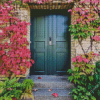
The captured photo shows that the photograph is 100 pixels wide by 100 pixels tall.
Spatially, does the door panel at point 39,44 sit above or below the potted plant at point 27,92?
above

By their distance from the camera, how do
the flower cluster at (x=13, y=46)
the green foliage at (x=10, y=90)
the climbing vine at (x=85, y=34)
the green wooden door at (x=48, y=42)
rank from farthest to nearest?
the green wooden door at (x=48, y=42) < the climbing vine at (x=85, y=34) < the flower cluster at (x=13, y=46) < the green foliage at (x=10, y=90)

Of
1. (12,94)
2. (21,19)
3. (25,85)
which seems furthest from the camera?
(21,19)

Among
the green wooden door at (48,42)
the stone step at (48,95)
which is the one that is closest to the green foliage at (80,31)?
the green wooden door at (48,42)

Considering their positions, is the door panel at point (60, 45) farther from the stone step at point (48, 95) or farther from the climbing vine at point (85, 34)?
the stone step at point (48, 95)

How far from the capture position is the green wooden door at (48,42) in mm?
3197

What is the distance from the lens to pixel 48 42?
10.6 feet

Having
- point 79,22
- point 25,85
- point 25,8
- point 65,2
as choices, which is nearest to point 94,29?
point 79,22

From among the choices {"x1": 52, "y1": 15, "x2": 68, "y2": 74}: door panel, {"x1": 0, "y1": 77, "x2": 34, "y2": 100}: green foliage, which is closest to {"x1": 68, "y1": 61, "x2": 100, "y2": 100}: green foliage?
{"x1": 52, "y1": 15, "x2": 68, "y2": 74}: door panel

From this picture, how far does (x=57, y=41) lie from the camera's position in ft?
10.6

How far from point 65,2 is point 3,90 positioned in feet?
9.21

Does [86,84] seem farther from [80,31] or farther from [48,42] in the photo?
[48,42]

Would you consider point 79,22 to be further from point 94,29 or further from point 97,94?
point 97,94

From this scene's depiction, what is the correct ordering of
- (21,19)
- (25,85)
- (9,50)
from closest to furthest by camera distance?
(25,85)
(9,50)
(21,19)

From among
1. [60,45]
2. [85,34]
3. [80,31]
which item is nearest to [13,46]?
[60,45]
